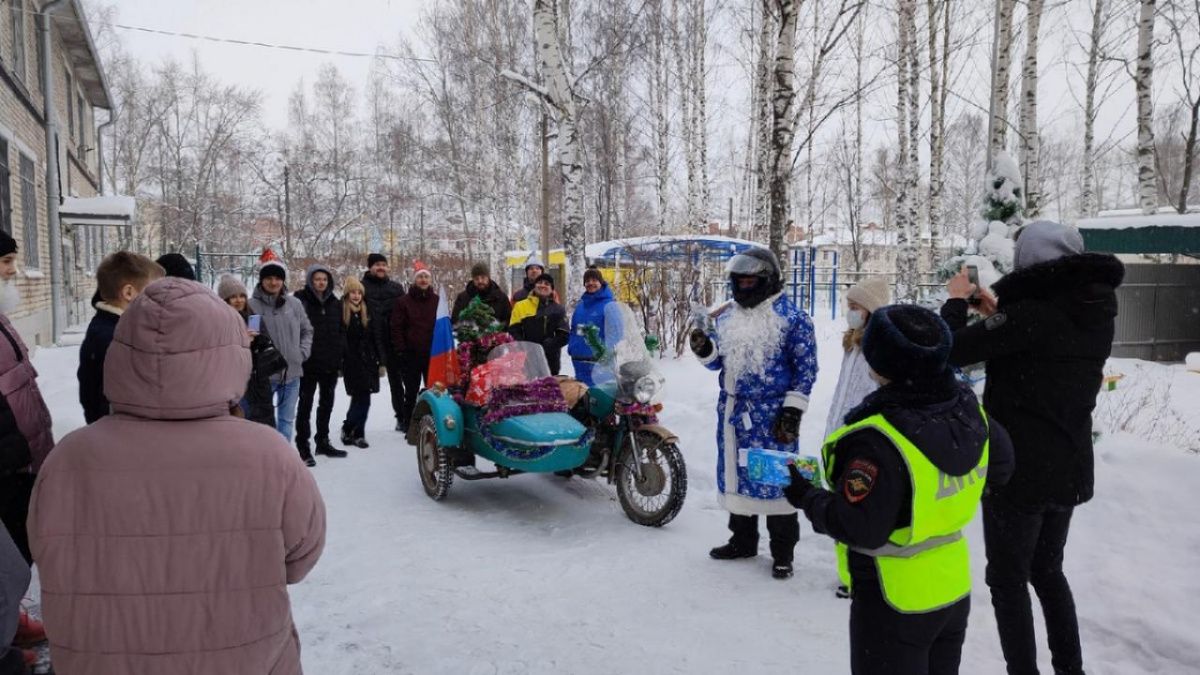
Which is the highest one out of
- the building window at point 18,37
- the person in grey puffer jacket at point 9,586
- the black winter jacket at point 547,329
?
the building window at point 18,37

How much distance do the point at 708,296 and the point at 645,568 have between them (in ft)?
37.0

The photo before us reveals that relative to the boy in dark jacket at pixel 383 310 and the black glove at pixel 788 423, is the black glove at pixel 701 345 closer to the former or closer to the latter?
the black glove at pixel 788 423

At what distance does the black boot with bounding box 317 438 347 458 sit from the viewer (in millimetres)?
7887

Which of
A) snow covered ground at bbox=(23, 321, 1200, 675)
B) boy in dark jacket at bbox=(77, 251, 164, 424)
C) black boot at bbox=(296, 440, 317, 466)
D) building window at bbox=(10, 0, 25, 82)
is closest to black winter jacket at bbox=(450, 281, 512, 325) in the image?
black boot at bbox=(296, 440, 317, 466)

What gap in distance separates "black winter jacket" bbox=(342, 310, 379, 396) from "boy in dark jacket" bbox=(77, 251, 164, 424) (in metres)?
4.45

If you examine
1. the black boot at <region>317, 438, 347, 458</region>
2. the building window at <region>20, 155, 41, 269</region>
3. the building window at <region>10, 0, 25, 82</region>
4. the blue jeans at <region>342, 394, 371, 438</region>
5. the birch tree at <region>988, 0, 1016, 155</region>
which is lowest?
the black boot at <region>317, 438, 347, 458</region>

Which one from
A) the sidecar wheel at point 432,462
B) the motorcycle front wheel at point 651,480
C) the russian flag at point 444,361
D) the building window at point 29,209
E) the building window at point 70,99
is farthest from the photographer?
the building window at point 70,99

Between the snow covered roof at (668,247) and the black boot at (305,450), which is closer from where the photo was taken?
the black boot at (305,450)

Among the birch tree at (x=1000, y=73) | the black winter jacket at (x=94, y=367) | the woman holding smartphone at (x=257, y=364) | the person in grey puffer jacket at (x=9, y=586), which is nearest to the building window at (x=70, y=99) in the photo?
the woman holding smartphone at (x=257, y=364)

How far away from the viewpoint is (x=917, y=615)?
2.22 meters

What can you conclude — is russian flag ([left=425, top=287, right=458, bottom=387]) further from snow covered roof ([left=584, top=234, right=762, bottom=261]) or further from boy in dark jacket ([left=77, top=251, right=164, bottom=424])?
snow covered roof ([left=584, top=234, right=762, bottom=261])

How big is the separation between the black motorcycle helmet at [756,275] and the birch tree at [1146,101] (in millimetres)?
12795

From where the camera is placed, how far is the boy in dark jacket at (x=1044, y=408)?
295cm

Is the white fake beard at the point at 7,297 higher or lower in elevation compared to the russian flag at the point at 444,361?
higher
